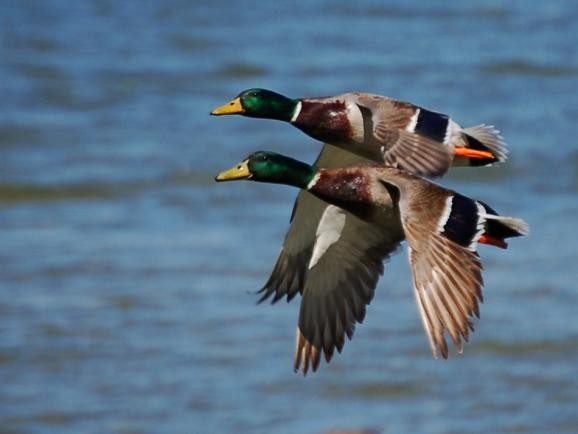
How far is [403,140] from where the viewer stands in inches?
276

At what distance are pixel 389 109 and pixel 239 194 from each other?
658cm

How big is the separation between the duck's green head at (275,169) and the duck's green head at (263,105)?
0.26m

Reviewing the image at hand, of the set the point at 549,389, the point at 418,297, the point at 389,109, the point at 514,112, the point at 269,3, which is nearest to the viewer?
the point at 418,297

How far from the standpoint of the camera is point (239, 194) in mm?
13742

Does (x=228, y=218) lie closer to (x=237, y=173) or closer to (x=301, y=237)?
(x=301, y=237)

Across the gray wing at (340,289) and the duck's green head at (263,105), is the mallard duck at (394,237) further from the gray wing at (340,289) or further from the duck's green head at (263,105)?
the duck's green head at (263,105)

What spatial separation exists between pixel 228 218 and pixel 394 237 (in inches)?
220

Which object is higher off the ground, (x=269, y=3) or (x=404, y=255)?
(x=269, y=3)

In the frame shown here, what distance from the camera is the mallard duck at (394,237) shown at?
630 cm

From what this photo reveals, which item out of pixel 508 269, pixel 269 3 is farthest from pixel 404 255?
pixel 269 3

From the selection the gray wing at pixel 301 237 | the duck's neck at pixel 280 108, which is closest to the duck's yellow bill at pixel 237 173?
the duck's neck at pixel 280 108

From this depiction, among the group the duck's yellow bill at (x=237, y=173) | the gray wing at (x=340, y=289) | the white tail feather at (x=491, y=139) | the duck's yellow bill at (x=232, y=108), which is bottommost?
the gray wing at (x=340, y=289)

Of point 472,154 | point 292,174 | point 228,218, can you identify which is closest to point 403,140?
point 472,154

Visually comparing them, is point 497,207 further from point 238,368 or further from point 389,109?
point 389,109
